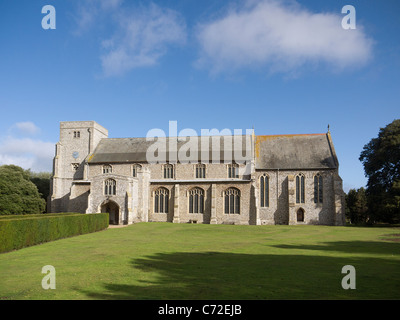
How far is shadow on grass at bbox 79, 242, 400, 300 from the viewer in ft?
31.3

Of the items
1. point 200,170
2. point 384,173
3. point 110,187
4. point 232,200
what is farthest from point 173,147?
point 384,173

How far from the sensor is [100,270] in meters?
13.1

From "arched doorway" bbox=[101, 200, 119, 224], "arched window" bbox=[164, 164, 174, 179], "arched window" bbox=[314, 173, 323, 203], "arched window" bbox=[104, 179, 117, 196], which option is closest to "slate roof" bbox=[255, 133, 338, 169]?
"arched window" bbox=[314, 173, 323, 203]

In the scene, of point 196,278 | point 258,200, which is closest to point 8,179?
point 258,200

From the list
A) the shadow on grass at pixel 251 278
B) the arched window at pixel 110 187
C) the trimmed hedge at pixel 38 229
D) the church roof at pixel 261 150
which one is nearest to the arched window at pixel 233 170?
the church roof at pixel 261 150

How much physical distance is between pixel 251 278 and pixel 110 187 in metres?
30.9

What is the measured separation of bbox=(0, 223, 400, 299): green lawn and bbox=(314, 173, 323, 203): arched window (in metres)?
22.3

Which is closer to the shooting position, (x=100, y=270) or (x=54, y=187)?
(x=100, y=270)

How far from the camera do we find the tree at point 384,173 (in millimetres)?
39375

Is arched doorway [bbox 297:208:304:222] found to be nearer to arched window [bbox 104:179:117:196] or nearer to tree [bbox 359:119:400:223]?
tree [bbox 359:119:400:223]

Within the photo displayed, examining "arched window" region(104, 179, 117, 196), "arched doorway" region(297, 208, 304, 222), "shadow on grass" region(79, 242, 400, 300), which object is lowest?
"arched doorway" region(297, 208, 304, 222)

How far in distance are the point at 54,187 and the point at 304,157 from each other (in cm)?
3548

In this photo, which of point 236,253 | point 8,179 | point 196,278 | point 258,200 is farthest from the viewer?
point 8,179
